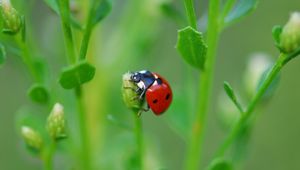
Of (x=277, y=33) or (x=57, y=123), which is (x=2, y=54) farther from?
(x=277, y=33)

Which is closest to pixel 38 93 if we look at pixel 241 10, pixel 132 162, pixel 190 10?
pixel 132 162

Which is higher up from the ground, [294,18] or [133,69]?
[133,69]

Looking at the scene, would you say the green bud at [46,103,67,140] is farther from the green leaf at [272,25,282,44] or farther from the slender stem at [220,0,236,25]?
the green leaf at [272,25,282,44]

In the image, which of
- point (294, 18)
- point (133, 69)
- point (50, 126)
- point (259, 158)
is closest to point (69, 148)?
point (50, 126)

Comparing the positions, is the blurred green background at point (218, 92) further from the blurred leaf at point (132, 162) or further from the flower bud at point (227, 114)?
the blurred leaf at point (132, 162)

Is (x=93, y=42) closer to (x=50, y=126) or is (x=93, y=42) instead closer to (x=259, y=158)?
(x=50, y=126)

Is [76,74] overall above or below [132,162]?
above
